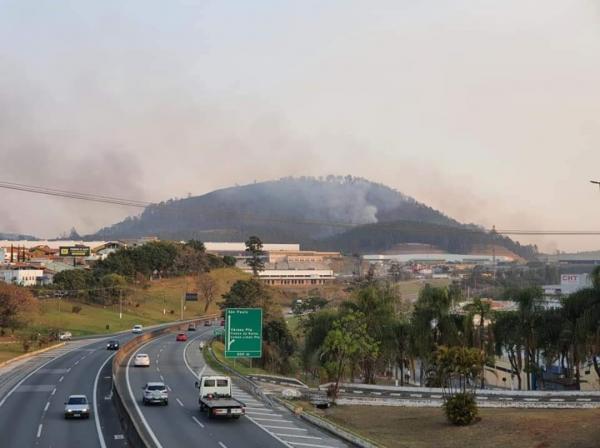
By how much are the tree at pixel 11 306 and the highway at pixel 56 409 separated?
21.4 meters

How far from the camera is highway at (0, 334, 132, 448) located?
3656 centimetres

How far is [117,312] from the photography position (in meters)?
150

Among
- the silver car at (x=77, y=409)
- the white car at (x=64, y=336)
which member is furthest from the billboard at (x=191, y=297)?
the silver car at (x=77, y=409)

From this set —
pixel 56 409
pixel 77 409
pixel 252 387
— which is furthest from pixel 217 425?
pixel 252 387

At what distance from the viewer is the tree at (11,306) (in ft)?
319

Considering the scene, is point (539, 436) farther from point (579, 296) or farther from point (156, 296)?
point (156, 296)

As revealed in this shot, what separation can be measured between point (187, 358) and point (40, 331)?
3352cm

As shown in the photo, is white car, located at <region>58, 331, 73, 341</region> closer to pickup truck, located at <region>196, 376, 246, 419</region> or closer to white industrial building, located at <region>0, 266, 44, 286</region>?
white industrial building, located at <region>0, 266, 44, 286</region>

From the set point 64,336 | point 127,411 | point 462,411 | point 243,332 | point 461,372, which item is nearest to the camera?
point 127,411

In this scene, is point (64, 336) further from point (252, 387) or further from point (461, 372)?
point (461, 372)

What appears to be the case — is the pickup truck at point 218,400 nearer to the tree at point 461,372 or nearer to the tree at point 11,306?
the tree at point 461,372

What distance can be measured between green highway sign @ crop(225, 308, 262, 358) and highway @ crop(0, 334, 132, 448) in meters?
9.83

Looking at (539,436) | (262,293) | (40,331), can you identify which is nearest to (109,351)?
(40,331)

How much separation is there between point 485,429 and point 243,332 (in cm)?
2363
